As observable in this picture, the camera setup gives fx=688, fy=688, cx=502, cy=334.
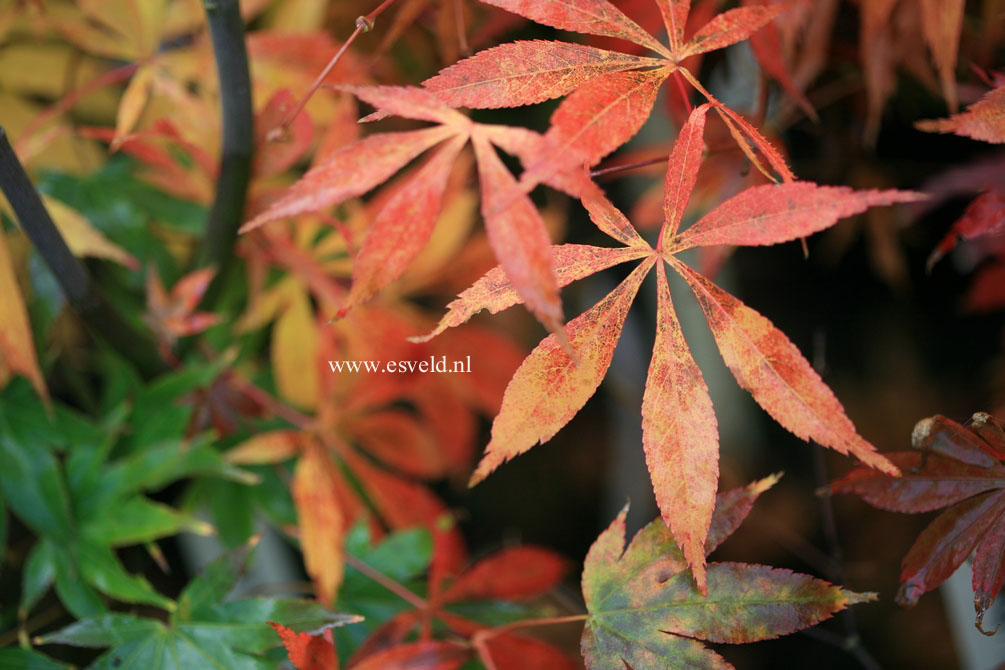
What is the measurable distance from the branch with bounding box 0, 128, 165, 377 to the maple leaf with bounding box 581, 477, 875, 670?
39 centimetres

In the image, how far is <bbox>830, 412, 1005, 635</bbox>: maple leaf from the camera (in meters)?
0.36

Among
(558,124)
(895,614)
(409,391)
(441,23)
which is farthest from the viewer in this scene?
(895,614)

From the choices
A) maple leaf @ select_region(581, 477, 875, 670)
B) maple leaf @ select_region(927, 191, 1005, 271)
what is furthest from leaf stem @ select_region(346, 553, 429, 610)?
maple leaf @ select_region(927, 191, 1005, 271)

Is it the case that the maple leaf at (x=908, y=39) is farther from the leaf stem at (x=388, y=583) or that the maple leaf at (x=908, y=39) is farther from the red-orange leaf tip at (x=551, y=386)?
the leaf stem at (x=388, y=583)

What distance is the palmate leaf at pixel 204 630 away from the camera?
43cm

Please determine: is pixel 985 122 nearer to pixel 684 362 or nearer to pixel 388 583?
pixel 684 362

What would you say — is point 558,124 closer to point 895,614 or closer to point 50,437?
point 50,437

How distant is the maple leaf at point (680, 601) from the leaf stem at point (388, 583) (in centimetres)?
23

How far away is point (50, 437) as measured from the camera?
0.57 m

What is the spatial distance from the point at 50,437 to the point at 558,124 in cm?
52

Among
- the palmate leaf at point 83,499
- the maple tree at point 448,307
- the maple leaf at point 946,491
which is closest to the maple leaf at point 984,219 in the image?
the maple tree at point 448,307

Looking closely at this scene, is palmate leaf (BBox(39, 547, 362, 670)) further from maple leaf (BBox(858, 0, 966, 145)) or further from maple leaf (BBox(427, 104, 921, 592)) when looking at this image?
maple leaf (BBox(858, 0, 966, 145))

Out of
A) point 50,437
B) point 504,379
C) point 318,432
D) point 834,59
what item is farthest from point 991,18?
point 50,437

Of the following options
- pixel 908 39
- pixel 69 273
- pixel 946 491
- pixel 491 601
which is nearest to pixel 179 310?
pixel 69 273
